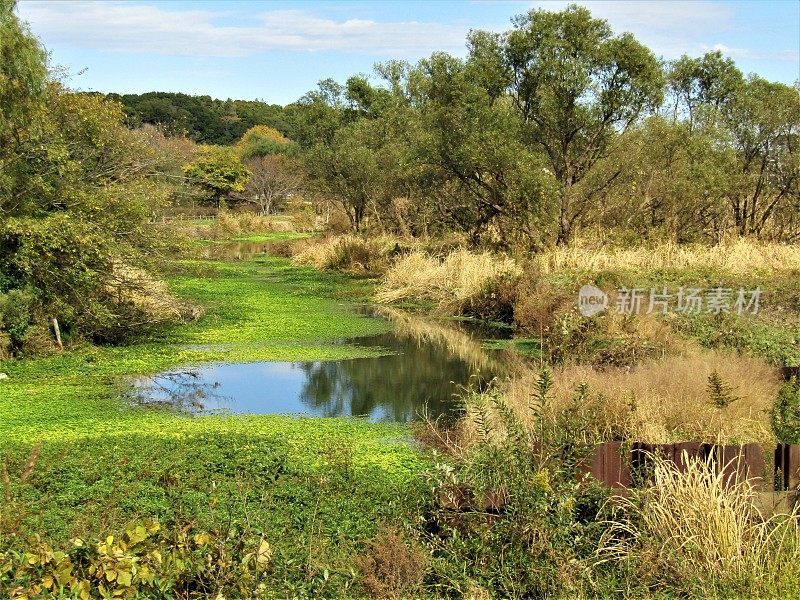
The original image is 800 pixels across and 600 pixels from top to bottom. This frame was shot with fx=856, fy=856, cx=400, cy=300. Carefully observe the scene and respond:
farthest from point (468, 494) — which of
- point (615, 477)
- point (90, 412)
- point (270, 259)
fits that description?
point (270, 259)

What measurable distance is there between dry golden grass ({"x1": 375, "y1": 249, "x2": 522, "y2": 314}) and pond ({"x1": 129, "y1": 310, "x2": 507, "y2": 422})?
363 centimetres

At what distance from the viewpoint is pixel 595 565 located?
16.0 feet

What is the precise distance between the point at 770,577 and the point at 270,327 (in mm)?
13047

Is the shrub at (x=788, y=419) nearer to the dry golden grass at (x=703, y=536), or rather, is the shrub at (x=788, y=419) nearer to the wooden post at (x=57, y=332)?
the dry golden grass at (x=703, y=536)

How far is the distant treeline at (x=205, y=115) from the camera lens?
75.6m

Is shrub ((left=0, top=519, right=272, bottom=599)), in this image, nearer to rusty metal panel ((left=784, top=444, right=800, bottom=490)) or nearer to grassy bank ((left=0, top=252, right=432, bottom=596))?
grassy bank ((left=0, top=252, right=432, bottom=596))

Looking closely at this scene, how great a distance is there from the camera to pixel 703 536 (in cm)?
481

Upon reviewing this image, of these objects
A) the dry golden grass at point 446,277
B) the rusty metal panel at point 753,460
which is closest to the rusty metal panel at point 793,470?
the rusty metal panel at point 753,460

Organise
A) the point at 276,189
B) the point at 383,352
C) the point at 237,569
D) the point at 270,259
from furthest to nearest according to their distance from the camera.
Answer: the point at 276,189 → the point at 270,259 → the point at 383,352 → the point at 237,569

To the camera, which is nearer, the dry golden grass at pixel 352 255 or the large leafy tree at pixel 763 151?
the large leafy tree at pixel 763 151

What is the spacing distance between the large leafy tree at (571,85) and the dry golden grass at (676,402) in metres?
13.2

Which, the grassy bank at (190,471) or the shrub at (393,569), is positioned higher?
the shrub at (393,569)

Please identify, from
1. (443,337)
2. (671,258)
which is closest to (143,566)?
(443,337)

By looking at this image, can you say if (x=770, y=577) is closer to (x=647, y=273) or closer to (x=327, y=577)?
(x=327, y=577)
